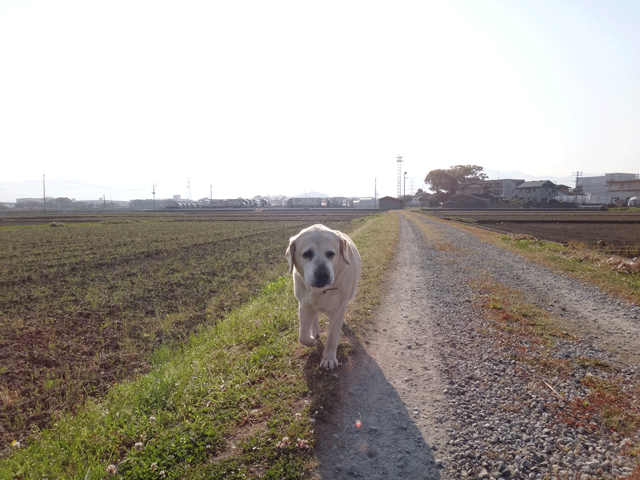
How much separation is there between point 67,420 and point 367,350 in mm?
3966

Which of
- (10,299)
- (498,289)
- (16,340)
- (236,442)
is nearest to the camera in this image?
(236,442)

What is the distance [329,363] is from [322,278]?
1215 millimetres

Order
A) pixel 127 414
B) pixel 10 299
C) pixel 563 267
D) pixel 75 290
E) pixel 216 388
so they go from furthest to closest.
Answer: pixel 563 267
pixel 75 290
pixel 10 299
pixel 216 388
pixel 127 414

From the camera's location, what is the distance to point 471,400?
13.8 feet

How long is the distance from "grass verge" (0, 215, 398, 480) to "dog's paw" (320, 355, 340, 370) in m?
0.12

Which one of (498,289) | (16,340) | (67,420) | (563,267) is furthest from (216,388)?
(563,267)

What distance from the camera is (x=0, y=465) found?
3756mm

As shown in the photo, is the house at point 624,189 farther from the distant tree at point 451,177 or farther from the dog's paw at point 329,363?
the dog's paw at point 329,363

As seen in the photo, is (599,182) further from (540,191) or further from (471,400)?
(471,400)

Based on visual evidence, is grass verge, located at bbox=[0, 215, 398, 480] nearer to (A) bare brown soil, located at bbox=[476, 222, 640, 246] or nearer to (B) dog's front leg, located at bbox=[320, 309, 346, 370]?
(B) dog's front leg, located at bbox=[320, 309, 346, 370]

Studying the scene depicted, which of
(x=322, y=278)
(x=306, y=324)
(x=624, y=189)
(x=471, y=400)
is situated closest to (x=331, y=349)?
(x=306, y=324)

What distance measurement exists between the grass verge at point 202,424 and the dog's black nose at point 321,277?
1.17 m

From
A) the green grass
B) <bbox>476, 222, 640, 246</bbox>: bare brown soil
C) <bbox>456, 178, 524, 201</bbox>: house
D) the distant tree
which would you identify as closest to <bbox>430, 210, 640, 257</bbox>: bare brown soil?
<bbox>476, 222, 640, 246</bbox>: bare brown soil

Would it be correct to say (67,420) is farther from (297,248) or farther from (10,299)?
(10,299)
